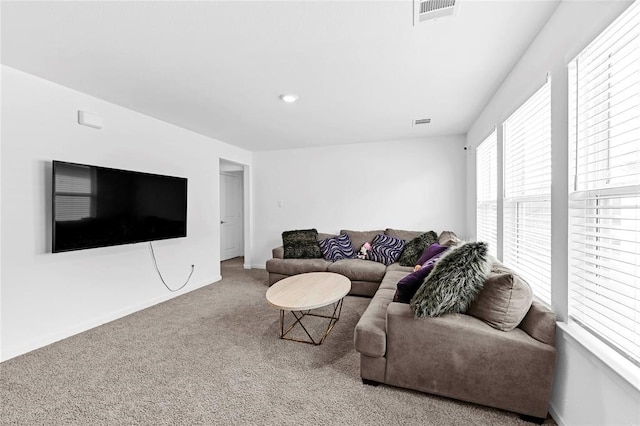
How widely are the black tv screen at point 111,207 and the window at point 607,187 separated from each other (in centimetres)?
373

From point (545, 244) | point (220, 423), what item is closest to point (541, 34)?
point (545, 244)

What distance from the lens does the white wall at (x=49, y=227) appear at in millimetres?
2172

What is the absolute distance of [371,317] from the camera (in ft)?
6.53

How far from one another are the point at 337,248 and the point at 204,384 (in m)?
2.78

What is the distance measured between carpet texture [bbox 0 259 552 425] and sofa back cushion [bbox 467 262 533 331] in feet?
1.79

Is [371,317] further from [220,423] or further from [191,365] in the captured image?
[191,365]

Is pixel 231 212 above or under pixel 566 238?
above

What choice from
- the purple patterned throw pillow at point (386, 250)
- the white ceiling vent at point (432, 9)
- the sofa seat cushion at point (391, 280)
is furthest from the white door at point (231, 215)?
the white ceiling vent at point (432, 9)

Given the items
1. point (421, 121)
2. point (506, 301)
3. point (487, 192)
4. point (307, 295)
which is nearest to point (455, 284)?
point (506, 301)

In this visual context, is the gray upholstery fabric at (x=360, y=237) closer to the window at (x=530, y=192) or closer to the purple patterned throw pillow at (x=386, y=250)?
the purple patterned throw pillow at (x=386, y=250)

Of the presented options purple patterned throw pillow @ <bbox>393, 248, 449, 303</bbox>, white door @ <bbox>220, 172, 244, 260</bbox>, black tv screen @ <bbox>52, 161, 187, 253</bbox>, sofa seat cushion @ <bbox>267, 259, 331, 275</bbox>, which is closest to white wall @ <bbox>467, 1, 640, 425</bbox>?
purple patterned throw pillow @ <bbox>393, 248, 449, 303</bbox>

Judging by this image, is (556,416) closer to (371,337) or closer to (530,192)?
(371,337)

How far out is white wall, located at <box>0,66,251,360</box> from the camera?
7.13 feet

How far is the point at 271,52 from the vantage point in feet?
6.35
